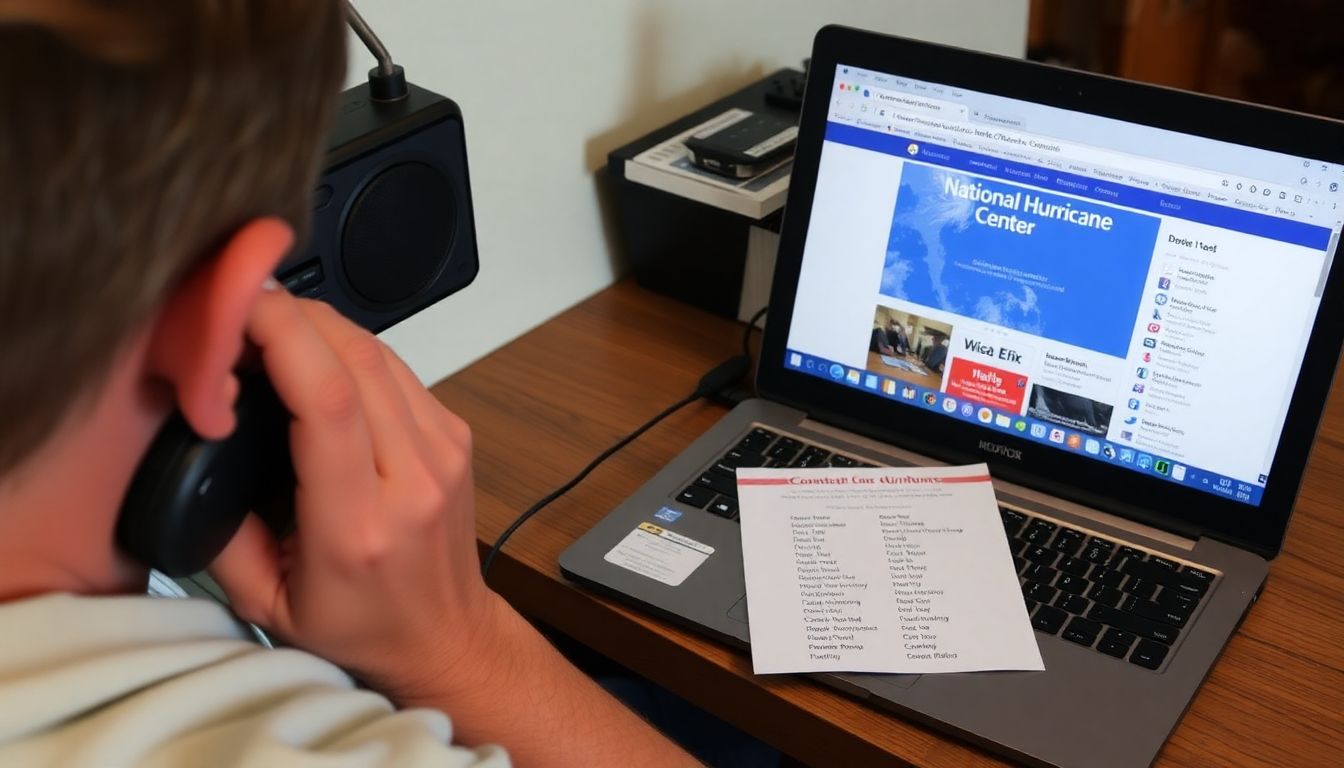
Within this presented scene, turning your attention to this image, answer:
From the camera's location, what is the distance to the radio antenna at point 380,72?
0.80m

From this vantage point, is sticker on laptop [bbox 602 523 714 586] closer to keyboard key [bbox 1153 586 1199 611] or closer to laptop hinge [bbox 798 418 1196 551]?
laptop hinge [bbox 798 418 1196 551]

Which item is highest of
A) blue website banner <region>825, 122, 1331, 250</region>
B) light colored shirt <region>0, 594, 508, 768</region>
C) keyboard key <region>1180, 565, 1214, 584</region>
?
blue website banner <region>825, 122, 1331, 250</region>

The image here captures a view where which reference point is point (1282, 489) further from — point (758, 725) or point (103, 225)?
point (103, 225)

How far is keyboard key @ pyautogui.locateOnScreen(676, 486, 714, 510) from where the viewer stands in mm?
949

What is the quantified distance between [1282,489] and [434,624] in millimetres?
587

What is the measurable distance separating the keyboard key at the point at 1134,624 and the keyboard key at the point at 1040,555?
52 millimetres

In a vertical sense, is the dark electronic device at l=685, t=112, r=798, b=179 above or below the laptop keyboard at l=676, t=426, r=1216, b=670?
above

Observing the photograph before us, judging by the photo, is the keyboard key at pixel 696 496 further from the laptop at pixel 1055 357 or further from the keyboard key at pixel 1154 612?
the keyboard key at pixel 1154 612

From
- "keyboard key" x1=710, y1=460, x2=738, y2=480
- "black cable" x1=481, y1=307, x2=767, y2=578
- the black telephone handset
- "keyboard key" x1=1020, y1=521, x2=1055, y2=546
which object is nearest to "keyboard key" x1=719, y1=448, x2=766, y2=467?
"keyboard key" x1=710, y1=460, x2=738, y2=480

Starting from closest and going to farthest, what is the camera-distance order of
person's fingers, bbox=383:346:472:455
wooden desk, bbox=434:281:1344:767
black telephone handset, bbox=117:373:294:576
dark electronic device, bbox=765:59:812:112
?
black telephone handset, bbox=117:373:294:576, person's fingers, bbox=383:346:472:455, wooden desk, bbox=434:281:1344:767, dark electronic device, bbox=765:59:812:112

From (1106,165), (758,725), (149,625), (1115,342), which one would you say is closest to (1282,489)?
(1115,342)

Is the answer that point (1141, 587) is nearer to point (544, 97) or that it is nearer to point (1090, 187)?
point (1090, 187)

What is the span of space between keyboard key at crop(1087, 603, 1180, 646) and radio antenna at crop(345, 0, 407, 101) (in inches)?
22.7

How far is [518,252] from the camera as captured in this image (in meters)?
1.20
